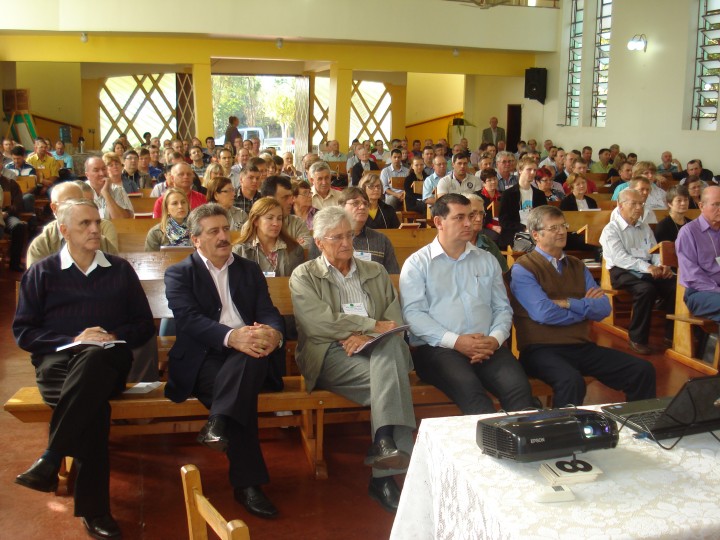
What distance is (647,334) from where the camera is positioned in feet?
17.9

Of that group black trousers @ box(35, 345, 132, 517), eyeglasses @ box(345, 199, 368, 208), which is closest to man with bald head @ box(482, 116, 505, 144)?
eyeglasses @ box(345, 199, 368, 208)

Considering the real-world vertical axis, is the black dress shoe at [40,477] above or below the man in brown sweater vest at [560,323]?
below

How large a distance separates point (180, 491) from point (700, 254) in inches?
137

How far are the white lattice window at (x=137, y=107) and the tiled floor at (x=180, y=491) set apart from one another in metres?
16.4

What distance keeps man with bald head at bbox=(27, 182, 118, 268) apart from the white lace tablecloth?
7.40ft

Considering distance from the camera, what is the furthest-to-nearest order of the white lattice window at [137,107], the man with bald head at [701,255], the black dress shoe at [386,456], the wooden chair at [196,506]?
the white lattice window at [137,107] < the man with bald head at [701,255] < the black dress shoe at [386,456] < the wooden chair at [196,506]

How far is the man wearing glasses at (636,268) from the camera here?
17.9 feet

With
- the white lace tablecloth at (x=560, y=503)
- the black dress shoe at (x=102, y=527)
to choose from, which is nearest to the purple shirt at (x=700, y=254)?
the white lace tablecloth at (x=560, y=503)

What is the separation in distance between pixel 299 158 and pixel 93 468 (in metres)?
16.6

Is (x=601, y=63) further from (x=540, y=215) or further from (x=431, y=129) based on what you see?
(x=540, y=215)

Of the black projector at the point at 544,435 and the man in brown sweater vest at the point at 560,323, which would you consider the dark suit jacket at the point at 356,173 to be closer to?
the man in brown sweater vest at the point at 560,323

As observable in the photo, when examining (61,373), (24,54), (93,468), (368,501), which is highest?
(24,54)

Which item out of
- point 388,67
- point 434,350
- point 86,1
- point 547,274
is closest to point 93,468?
point 434,350

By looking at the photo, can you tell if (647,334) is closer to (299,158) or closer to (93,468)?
(93,468)
